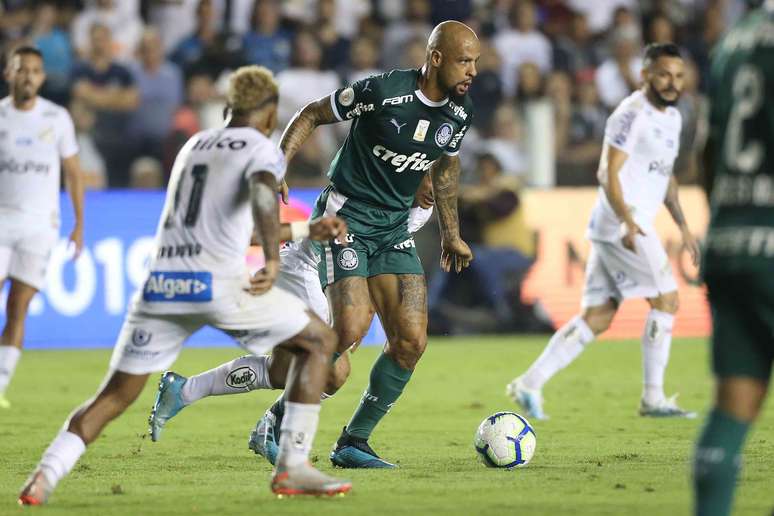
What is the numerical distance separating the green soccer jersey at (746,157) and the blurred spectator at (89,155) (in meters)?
11.9

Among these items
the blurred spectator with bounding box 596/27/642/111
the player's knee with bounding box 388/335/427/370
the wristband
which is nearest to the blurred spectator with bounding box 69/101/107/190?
the blurred spectator with bounding box 596/27/642/111

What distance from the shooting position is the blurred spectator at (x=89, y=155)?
1605 cm

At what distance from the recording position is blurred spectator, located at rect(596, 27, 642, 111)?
1898 centimetres

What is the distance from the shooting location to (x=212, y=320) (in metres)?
6.31

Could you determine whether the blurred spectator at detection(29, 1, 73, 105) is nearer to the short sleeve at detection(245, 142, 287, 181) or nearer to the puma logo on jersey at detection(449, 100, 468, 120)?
the puma logo on jersey at detection(449, 100, 468, 120)

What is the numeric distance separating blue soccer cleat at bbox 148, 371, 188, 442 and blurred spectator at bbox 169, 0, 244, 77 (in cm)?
986

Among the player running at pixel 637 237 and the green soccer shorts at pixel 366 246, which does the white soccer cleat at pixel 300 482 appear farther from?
the player running at pixel 637 237

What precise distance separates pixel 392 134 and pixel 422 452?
1.81m

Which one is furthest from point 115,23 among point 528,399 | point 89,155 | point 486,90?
point 528,399

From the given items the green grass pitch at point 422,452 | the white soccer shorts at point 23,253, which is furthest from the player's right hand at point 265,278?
the white soccer shorts at point 23,253

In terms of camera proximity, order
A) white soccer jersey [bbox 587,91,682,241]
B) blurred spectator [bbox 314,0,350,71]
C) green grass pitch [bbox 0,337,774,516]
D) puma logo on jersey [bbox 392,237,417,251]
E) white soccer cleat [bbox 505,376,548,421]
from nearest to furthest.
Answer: green grass pitch [bbox 0,337,774,516] < puma logo on jersey [bbox 392,237,417,251] < white soccer cleat [bbox 505,376,548,421] < white soccer jersey [bbox 587,91,682,241] < blurred spectator [bbox 314,0,350,71]

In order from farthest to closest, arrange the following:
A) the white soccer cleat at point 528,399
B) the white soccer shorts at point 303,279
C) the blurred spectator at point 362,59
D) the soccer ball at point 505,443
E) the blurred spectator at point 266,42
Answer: the blurred spectator at point 362,59 < the blurred spectator at point 266,42 < the white soccer cleat at point 528,399 < the white soccer shorts at point 303,279 < the soccer ball at point 505,443

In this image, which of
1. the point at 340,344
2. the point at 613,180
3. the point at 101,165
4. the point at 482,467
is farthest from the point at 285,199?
the point at 101,165

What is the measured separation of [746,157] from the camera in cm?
481
